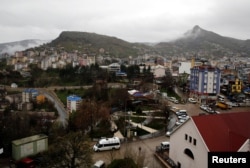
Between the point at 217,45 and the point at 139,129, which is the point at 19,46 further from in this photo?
the point at 139,129

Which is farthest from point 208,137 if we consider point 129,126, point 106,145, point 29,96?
point 29,96

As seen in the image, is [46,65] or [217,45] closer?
[46,65]

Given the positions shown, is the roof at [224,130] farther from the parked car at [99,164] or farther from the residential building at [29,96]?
the residential building at [29,96]

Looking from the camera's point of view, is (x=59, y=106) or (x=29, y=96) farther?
(x=29, y=96)

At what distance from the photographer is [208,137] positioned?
11.0m

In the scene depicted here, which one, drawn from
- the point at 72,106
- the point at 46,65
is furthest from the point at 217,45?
the point at 72,106

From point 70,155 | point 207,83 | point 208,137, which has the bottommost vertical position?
point 70,155

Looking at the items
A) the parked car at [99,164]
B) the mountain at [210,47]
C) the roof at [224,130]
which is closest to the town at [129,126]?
the roof at [224,130]

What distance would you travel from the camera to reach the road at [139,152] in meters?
12.7

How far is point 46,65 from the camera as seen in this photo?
66.1m

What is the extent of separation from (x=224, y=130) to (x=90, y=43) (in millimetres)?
107046

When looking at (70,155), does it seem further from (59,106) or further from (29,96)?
(29,96)

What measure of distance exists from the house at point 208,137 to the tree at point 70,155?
454 centimetres

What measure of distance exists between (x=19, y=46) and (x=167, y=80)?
178m
